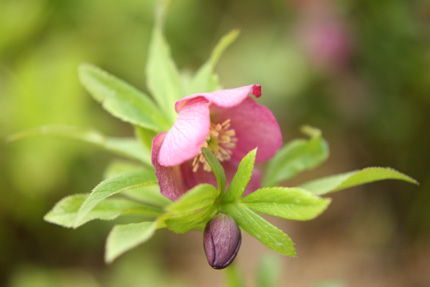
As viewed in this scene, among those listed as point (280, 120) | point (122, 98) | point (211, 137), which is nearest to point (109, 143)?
point (122, 98)

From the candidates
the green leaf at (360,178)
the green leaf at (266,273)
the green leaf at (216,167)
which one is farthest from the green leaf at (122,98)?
the green leaf at (266,273)

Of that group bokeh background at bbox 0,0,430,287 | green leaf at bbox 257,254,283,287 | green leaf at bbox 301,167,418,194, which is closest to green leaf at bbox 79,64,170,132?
green leaf at bbox 301,167,418,194

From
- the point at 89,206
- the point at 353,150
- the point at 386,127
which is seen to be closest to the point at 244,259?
→ the point at 353,150

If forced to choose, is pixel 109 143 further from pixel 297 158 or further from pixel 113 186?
pixel 297 158

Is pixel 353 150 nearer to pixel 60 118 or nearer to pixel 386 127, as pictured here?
pixel 386 127

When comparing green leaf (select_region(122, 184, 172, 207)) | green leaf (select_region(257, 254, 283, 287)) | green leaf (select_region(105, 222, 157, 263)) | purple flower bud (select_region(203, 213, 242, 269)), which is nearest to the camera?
green leaf (select_region(105, 222, 157, 263))

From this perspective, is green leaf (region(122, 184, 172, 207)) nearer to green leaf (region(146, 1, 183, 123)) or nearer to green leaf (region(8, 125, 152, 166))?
green leaf (region(8, 125, 152, 166))

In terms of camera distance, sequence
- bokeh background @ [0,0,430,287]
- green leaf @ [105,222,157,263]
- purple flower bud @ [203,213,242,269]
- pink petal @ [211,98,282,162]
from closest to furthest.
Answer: green leaf @ [105,222,157,263]
purple flower bud @ [203,213,242,269]
pink petal @ [211,98,282,162]
bokeh background @ [0,0,430,287]
